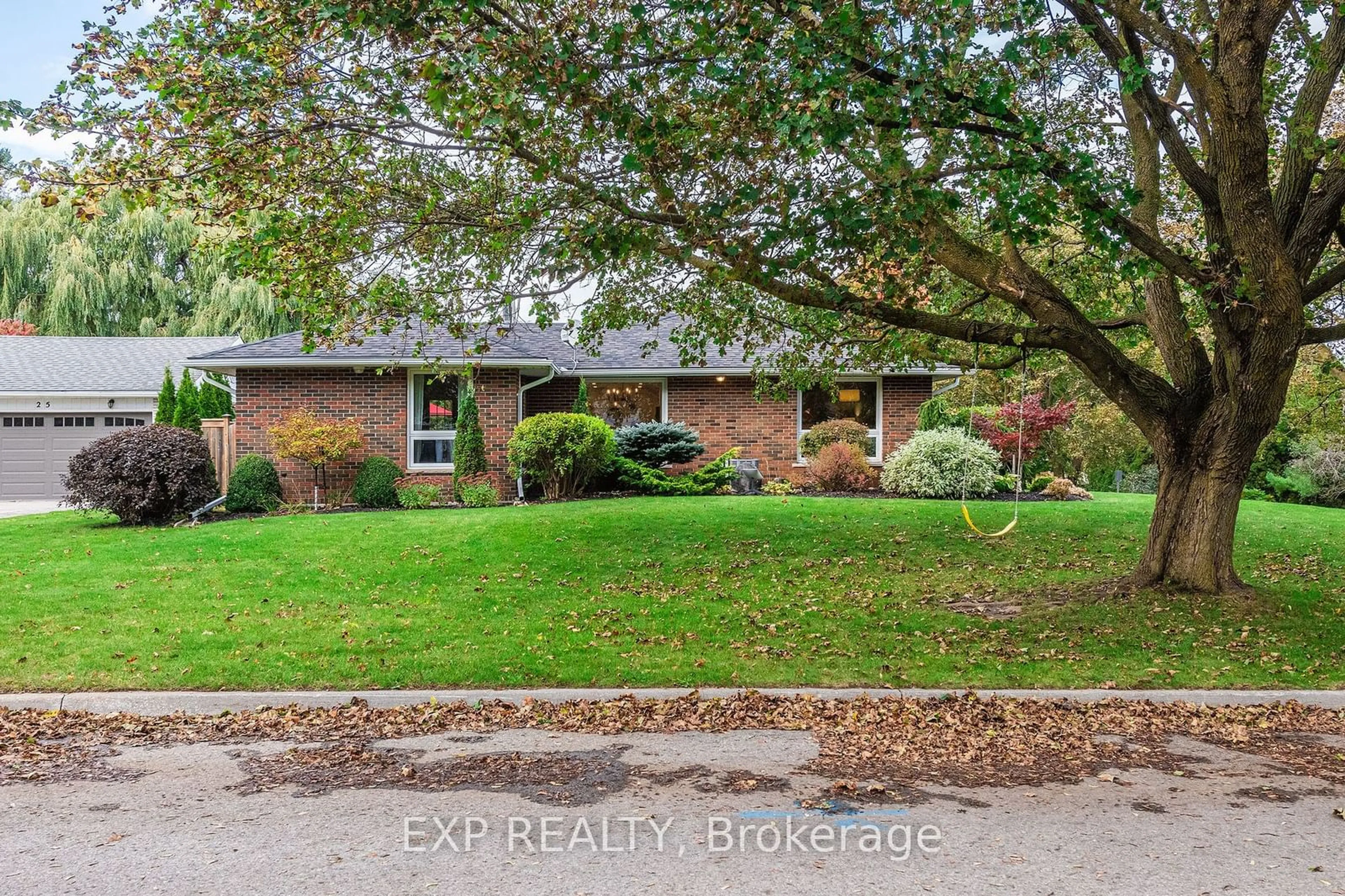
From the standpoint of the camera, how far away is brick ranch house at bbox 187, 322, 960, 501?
58.0 ft

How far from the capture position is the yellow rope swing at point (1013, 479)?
10.2 meters

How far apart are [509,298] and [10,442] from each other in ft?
67.7

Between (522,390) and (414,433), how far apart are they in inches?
87.9

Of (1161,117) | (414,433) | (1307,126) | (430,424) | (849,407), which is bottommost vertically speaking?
(414,433)

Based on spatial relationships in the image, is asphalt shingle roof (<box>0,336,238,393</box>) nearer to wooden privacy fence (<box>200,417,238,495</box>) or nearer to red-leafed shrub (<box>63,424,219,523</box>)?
wooden privacy fence (<box>200,417,238,495</box>)

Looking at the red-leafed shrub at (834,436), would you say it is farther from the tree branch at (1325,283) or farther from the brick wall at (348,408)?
the tree branch at (1325,283)

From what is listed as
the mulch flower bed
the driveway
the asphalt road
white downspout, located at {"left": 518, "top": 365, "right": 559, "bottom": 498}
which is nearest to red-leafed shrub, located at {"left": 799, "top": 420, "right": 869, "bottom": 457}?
white downspout, located at {"left": 518, "top": 365, "right": 559, "bottom": 498}

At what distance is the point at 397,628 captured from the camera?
8617mm

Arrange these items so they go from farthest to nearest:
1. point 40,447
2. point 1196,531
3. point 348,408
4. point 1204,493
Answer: point 40,447 → point 348,408 → point 1196,531 → point 1204,493

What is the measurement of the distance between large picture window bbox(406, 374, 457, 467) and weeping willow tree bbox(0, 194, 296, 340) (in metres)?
14.9

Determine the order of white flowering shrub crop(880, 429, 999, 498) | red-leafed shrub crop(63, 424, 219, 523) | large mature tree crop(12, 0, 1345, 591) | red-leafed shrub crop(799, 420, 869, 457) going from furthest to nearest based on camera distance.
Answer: red-leafed shrub crop(799, 420, 869, 457), white flowering shrub crop(880, 429, 999, 498), red-leafed shrub crop(63, 424, 219, 523), large mature tree crop(12, 0, 1345, 591)

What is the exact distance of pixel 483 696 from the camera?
7.04m

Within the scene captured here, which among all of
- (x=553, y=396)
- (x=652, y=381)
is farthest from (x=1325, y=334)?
(x=553, y=396)

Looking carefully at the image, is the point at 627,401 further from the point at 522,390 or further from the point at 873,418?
the point at 873,418
